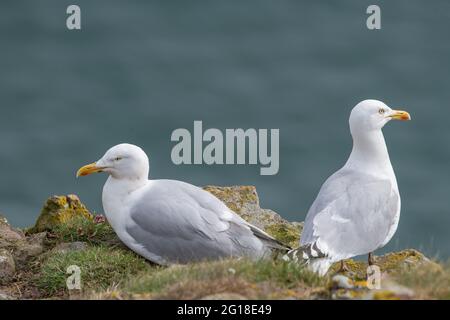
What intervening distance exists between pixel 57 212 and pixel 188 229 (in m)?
1.78

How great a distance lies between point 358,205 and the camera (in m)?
13.0

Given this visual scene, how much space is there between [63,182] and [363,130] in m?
9.85

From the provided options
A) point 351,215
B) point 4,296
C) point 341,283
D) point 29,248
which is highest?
point 351,215

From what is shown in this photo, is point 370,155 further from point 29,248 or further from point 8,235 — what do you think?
point 8,235

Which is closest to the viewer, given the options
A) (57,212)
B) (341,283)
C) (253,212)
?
(341,283)

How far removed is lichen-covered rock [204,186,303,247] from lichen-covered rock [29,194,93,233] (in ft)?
5.12

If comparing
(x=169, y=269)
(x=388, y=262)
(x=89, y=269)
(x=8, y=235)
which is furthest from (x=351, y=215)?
(x=8, y=235)

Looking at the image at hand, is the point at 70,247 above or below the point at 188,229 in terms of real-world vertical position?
below

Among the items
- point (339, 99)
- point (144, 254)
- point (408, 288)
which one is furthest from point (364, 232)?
point (339, 99)

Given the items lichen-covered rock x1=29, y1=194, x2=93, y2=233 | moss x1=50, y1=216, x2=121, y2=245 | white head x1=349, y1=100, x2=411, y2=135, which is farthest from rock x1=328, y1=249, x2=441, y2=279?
lichen-covered rock x1=29, y1=194, x2=93, y2=233

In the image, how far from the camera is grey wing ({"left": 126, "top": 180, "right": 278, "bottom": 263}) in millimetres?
12719

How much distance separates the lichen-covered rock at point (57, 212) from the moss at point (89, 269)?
85 centimetres

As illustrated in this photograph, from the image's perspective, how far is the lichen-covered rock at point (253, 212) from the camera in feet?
45.9

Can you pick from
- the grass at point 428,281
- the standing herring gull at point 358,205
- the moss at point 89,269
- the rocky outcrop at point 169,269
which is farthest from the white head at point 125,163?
the grass at point 428,281
